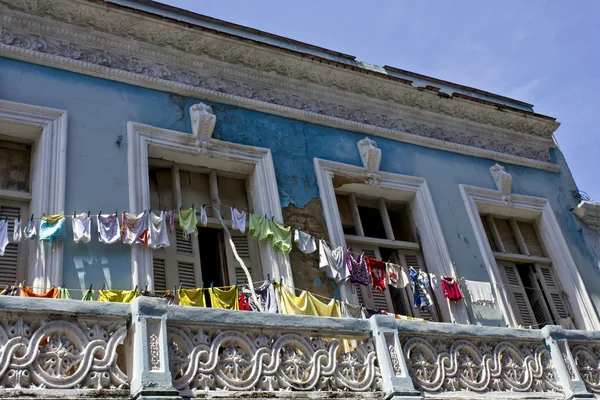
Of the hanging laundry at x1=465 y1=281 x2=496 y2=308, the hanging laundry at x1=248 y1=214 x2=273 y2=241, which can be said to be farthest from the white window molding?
the hanging laundry at x1=465 y1=281 x2=496 y2=308

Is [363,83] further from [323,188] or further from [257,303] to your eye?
[257,303]

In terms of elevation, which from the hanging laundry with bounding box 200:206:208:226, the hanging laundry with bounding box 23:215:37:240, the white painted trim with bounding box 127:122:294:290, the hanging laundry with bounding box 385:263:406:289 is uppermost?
the white painted trim with bounding box 127:122:294:290

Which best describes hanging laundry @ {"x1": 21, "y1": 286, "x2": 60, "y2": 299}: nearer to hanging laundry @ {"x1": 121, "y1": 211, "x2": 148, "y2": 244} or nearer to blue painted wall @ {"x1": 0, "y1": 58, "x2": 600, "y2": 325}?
blue painted wall @ {"x1": 0, "y1": 58, "x2": 600, "y2": 325}

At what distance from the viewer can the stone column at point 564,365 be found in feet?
24.0

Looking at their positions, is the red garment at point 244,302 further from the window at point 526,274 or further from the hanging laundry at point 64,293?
the window at point 526,274

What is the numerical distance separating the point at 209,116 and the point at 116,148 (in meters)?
1.48

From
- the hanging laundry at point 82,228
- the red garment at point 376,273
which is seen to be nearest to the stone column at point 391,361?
the red garment at point 376,273

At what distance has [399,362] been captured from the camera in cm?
633

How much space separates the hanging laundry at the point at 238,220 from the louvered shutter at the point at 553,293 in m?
5.86

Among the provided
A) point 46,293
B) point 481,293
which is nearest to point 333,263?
point 481,293

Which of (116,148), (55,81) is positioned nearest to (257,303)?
(116,148)

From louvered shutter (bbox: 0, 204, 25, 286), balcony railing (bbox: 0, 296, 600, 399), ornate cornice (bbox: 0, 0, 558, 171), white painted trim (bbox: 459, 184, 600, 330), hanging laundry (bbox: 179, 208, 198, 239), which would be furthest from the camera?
white painted trim (bbox: 459, 184, 600, 330)

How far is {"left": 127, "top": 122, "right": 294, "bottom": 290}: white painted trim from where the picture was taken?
8477 mm

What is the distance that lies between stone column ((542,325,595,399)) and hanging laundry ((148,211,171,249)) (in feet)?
15.5
